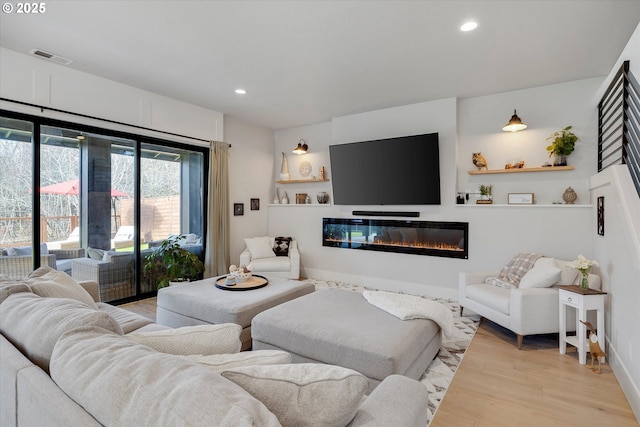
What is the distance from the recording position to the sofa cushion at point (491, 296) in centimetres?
313

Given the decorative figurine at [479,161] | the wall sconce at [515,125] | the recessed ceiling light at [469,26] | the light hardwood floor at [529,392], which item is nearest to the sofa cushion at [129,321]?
the light hardwood floor at [529,392]

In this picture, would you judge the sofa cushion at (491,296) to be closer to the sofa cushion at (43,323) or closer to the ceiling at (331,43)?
the ceiling at (331,43)

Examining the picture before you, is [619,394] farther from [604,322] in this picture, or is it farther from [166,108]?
[166,108]

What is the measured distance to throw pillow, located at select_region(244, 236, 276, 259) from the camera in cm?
544

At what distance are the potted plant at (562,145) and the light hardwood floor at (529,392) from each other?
6.93 ft

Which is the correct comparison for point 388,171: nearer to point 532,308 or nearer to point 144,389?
point 532,308

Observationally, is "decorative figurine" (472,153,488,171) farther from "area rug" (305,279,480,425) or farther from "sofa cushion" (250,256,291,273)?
"sofa cushion" (250,256,291,273)

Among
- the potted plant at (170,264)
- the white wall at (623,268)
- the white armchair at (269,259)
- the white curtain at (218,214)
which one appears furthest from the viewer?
the white armchair at (269,259)

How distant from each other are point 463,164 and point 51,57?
4937 mm

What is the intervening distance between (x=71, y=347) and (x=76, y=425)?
0.87 ft

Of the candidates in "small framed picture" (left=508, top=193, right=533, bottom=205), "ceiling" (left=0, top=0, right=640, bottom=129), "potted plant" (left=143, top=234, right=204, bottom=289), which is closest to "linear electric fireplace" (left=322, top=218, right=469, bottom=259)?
"small framed picture" (left=508, top=193, right=533, bottom=205)

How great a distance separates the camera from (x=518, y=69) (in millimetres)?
3479

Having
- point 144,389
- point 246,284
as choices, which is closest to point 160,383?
point 144,389

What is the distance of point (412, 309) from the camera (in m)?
2.50
